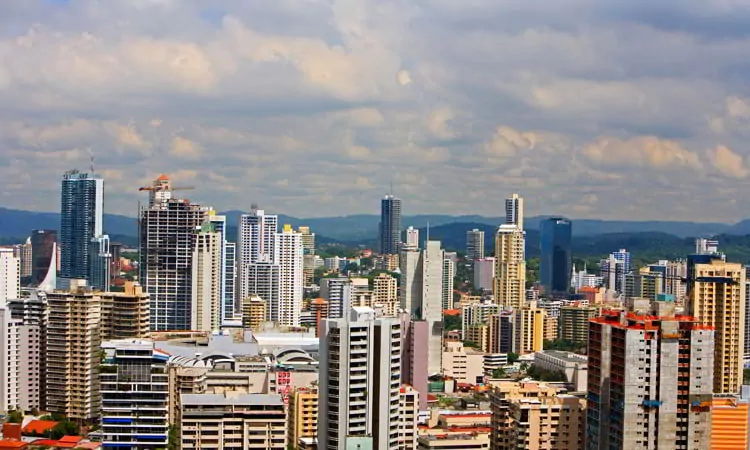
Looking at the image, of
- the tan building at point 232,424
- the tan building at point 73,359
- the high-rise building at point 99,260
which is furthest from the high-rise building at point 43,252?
the tan building at point 232,424

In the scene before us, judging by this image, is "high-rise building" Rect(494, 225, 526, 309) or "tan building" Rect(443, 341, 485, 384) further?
"high-rise building" Rect(494, 225, 526, 309)

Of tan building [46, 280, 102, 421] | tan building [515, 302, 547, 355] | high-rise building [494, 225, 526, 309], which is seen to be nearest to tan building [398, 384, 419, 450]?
tan building [46, 280, 102, 421]

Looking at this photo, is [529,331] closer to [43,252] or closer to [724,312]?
[724,312]

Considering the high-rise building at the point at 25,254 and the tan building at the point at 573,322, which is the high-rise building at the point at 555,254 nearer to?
the tan building at the point at 573,322

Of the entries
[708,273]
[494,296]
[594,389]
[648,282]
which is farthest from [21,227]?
[594,389]

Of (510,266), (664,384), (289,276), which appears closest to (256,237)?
(289,276)

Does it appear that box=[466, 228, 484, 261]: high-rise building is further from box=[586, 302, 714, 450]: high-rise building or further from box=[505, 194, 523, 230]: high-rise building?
box=[586, 302, 714, 450]: high-rise building

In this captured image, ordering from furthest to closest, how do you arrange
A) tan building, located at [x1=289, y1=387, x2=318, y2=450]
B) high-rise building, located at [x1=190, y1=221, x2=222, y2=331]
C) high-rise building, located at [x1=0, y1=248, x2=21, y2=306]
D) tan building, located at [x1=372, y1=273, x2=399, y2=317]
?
tan building, located at [x1=372, y1=273, x2=399, y2=317], high-rise building, located at [x1=190, y1=221, x2=222, y2=331], high-rise building, located at [x1=0, y1=248, x2=21, y2=306], tan building, located at [x1=289, y1=387, x2=318, y2=450]
